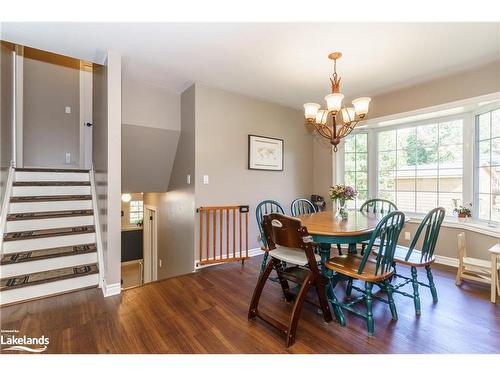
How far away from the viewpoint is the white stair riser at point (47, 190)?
2905 mm

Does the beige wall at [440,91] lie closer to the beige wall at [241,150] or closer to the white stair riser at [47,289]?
the beige wall at [241,150]

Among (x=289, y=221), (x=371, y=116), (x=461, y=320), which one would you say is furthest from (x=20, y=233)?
(x=371, y=116)

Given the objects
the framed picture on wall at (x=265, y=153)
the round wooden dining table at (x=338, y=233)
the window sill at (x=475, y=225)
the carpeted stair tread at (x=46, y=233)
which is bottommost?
the carpeted stair tread at (x=46, y=233)

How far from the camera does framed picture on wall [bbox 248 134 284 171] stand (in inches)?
143

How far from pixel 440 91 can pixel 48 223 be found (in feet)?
16.5

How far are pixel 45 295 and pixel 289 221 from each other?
2.41 meters

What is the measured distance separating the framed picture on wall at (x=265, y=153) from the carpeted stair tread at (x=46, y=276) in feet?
7.85

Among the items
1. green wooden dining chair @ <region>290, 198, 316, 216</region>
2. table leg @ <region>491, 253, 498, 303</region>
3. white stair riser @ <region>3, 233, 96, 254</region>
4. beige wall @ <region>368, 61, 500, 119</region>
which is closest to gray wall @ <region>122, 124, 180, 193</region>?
white stair riser @ <region>3, 233, 96, 254</region>

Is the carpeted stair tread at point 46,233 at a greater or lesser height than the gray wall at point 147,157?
lesser

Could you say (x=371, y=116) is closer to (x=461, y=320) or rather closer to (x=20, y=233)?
(x=461, y=320)

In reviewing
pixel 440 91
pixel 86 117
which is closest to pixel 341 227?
pixel 440 91

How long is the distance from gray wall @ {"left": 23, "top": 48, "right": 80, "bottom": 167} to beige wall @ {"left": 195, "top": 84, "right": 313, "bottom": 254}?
251cm

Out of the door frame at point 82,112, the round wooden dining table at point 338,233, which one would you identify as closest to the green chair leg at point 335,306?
the round wooden dining table at point 338,233
